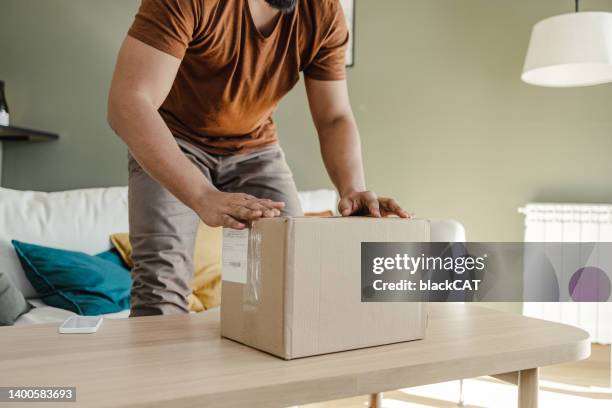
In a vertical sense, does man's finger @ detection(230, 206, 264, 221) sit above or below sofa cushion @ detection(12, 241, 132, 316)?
above

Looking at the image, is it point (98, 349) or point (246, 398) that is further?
point (98, 349)

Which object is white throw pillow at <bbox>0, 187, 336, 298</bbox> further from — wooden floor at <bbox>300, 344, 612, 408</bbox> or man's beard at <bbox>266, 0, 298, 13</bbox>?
man's beard at <bbox>266, 0, 298, 13</bbox>

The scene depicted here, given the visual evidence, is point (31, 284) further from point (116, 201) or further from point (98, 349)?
point (98, 349)

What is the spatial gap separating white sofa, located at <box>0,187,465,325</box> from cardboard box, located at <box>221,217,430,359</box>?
1.27m

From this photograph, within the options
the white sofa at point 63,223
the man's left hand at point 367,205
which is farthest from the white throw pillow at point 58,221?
the man's left hand at point 367,205

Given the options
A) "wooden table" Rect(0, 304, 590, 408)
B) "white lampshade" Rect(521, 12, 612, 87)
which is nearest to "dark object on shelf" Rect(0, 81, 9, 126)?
"wooden table" Rect(0, 304, 590, 408)

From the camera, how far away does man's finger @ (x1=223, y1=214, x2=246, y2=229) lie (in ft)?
2.48

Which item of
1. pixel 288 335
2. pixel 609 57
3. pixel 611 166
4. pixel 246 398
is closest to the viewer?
pixel 246 398

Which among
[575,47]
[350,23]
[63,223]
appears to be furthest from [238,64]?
[350,23]

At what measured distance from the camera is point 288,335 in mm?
686

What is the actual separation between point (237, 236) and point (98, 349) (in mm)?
234

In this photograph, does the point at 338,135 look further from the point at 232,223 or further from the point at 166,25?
the point at 232,223

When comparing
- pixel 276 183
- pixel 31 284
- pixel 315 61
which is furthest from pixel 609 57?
pixel 31 284

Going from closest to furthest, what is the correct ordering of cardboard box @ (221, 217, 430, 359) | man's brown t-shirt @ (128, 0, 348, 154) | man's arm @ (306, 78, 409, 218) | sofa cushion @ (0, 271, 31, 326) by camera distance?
1. cardboard box @ (221, 217, 430, 359)
2. man's brown t-shirt @ (128, 0, 348, 154)
3. man's arm @ (306, 78, 409, 218)
4. sofa cushion @ (0, 271, 31, 326)
